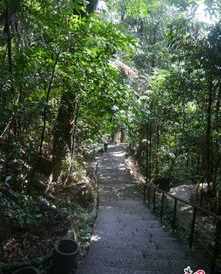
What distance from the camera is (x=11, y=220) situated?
212 inches

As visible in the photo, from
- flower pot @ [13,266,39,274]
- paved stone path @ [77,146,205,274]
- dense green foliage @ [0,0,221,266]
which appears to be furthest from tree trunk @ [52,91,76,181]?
flower pot @ [13,266,39,274]

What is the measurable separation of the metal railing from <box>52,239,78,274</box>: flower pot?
1952mm

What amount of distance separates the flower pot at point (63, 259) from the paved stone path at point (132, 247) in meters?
0.31

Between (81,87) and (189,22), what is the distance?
2568 millimetres

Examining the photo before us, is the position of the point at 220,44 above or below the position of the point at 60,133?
above

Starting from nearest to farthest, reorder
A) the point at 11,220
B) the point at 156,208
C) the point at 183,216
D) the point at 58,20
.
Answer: the point at 11,220, the point at 58,20, the point at 183,216, the point at 156,208

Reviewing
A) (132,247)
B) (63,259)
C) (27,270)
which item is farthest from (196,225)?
(27,270)

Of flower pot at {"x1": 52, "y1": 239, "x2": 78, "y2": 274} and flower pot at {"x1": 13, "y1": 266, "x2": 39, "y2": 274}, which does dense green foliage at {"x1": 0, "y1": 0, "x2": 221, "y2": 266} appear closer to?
flower pot at {"x1": 52, "y1": 239, "x2": 78, "y2": 274}

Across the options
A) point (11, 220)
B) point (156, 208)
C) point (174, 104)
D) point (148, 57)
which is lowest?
point (156, 208)

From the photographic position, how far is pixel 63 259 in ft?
15.0

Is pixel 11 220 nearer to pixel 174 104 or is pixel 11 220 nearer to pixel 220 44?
pixel 220 44

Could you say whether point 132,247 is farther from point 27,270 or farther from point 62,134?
point 62,134

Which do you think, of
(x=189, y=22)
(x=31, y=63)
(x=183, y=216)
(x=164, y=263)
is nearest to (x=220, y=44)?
(x=189, y=22)

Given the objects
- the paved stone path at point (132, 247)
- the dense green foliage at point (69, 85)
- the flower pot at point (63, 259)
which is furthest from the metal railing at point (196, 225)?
the flower pot at point (63, 259)
